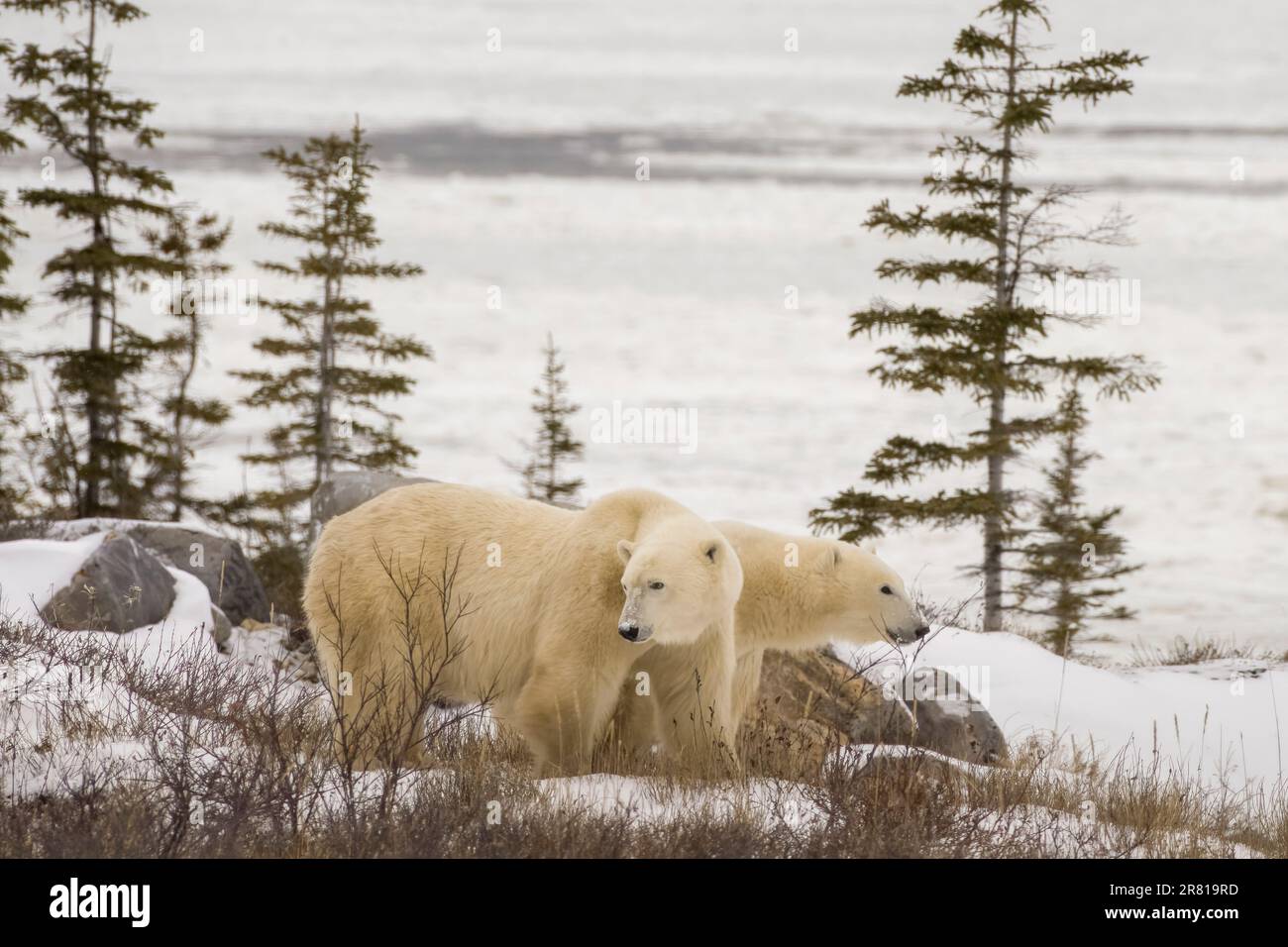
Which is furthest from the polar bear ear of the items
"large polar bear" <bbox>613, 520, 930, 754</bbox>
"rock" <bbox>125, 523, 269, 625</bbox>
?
"rock" <bbox>125, 523, 269, 625</bbox>

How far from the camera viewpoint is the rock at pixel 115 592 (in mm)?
8023

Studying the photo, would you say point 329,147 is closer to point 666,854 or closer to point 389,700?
point 389,700

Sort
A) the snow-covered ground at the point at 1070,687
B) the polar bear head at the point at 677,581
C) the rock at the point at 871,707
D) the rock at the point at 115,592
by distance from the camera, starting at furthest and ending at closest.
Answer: the snow-covered ground at the point at 1070,687 → the rock at the point at 115,592 → the rock at the point at 871,707 → the polar bear head at the point at 677,581

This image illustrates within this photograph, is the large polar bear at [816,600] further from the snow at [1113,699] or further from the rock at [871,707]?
the snow at [1113,699]

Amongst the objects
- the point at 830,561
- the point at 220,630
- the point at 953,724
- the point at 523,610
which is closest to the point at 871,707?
the point at 953,724

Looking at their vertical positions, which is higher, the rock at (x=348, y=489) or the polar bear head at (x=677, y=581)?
the polar bear head at (x=677, y=581)

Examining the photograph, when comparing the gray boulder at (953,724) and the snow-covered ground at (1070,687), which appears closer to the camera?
the gray boulder at (953,724)

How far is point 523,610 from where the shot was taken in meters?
6.13

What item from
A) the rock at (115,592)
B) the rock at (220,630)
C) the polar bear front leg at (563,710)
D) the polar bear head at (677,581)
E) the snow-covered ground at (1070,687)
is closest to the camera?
the polar bear head at (677,581)

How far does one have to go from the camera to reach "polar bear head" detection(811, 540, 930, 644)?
654cm

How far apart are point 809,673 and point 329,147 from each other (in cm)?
1227

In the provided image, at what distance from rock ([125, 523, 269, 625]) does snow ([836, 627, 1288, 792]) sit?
5.64 metres

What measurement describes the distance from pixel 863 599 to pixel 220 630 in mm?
5447

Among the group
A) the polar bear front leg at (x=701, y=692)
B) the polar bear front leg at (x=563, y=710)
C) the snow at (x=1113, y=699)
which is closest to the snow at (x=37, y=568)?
the polar bear front leg at (x=563, y=710)
